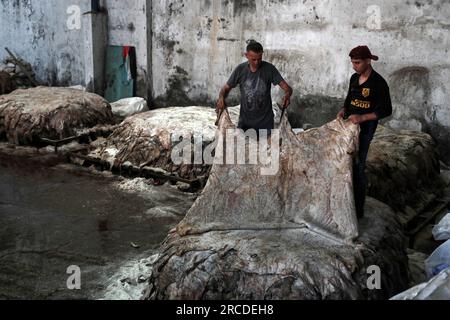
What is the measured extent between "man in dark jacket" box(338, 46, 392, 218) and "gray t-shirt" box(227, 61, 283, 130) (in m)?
1.26

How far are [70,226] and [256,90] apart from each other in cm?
277

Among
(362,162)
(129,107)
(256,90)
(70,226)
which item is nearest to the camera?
(362,162)

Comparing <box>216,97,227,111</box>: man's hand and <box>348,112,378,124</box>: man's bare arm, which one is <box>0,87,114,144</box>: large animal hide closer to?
<box>216,97,227,111</box>: man's hand

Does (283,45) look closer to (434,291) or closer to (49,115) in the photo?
(49,115)

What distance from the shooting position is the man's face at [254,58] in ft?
18.6

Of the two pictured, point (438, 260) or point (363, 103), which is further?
point (438, 260)

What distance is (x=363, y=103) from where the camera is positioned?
4.69 m

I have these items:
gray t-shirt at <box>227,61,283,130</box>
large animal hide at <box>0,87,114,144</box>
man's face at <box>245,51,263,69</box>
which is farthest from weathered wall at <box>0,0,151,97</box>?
man's face at <box>245,51,263,69</box>

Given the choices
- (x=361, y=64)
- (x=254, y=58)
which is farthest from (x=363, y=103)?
(x=254, y=58)

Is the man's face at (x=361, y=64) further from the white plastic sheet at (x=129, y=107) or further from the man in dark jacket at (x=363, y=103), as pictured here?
the white plastic sheet at (x=129, y=107)

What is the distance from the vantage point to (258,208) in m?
4.90

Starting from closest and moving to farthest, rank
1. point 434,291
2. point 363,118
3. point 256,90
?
point 434,291 → point 363,118 → point 256,90

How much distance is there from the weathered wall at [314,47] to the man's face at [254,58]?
11.1ft

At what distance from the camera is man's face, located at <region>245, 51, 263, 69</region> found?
5.66m
